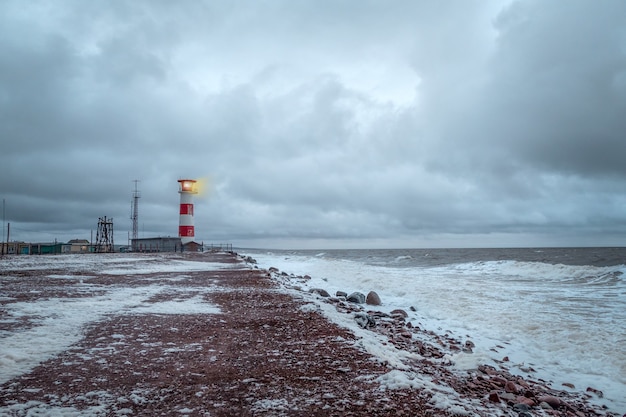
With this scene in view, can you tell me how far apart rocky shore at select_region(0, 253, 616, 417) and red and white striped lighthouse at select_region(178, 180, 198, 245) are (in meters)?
53.5

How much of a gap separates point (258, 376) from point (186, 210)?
196ft

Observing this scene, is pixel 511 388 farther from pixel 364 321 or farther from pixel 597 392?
pixel 364 321

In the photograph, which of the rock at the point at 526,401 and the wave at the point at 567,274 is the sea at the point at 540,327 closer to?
the rock at the point at 526,401

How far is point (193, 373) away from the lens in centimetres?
538

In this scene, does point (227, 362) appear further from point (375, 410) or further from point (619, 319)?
point (619, 319)

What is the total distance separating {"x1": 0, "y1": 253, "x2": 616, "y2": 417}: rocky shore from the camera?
170 inches

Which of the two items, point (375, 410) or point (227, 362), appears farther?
point (227, 362)

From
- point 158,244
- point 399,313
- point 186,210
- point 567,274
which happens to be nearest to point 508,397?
point 399,313

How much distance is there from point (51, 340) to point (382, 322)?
8053mm

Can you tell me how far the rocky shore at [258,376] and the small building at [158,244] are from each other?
58.8 m

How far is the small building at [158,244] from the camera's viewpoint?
65.9 metres

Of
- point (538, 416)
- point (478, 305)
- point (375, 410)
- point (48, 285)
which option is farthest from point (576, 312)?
point (48, 285)

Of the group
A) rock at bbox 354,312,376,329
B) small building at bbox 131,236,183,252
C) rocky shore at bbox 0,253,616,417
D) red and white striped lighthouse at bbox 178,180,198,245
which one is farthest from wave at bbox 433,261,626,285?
small building at bbox 131,236,183,252

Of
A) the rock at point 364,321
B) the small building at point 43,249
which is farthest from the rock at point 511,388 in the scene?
the small building at point 43,249
